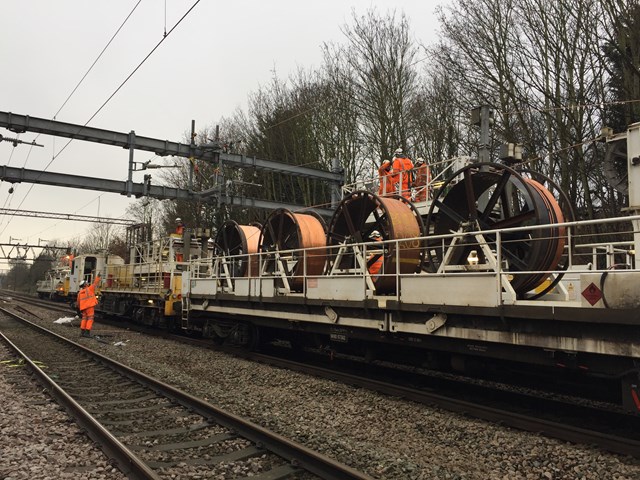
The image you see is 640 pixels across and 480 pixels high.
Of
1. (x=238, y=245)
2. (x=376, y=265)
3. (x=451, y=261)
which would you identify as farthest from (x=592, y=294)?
(x=238, y=245)

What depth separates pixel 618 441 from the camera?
5199 millimetres

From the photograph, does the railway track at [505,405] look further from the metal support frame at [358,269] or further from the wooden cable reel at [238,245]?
the wooden cable reel at [238,245]

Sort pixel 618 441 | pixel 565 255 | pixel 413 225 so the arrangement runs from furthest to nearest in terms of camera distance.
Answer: pixel 413 225 → pixel 565 255 → pixel 618 441

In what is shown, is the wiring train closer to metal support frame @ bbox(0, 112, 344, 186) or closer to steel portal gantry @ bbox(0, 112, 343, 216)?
steel portal gantry @ bbox(0, 112, 343, 216)

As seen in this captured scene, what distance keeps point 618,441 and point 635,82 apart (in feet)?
45.1

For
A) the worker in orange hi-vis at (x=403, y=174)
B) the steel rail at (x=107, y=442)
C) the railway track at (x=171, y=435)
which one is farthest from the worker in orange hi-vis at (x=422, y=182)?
the steel rail at (x=107, y=442)

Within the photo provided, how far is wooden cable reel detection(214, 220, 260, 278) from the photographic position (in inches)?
511

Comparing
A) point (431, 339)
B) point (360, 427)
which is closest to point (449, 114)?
point (431, 339)

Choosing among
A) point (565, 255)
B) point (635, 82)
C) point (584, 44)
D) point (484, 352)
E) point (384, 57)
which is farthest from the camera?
point (384, 57)

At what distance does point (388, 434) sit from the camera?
5.80 metres

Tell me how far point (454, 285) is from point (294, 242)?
5.97 m

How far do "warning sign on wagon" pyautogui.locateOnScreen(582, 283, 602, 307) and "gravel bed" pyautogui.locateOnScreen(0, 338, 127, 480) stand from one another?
4963 mm

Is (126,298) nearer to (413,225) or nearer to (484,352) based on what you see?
(413,225)

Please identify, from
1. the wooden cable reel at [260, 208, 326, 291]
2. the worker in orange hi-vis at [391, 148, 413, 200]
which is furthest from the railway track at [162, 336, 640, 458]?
the worker in orange hi-vis at [391, 148, 413, 200]
